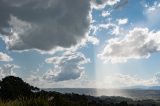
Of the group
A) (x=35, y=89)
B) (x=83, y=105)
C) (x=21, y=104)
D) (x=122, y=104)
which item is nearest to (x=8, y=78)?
(x=35, y=89)

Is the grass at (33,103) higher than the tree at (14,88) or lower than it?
lower

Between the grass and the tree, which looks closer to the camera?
the grass

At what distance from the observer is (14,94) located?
96750 mm

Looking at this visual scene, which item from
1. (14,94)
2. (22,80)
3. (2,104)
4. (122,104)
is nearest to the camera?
(2,104)

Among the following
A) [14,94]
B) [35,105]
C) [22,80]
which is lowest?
[35,105]

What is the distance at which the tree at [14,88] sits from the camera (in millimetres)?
96750

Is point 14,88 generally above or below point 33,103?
above

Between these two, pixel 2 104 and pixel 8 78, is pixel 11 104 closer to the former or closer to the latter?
pixel 2 104

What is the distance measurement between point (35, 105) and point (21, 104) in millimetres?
833

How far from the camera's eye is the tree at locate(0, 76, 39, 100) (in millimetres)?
96750

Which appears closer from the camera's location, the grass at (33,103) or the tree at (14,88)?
the grass at (33,103)

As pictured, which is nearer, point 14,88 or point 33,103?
point 33,103

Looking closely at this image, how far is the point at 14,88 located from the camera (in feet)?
333

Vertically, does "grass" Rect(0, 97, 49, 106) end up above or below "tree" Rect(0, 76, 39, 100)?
below
